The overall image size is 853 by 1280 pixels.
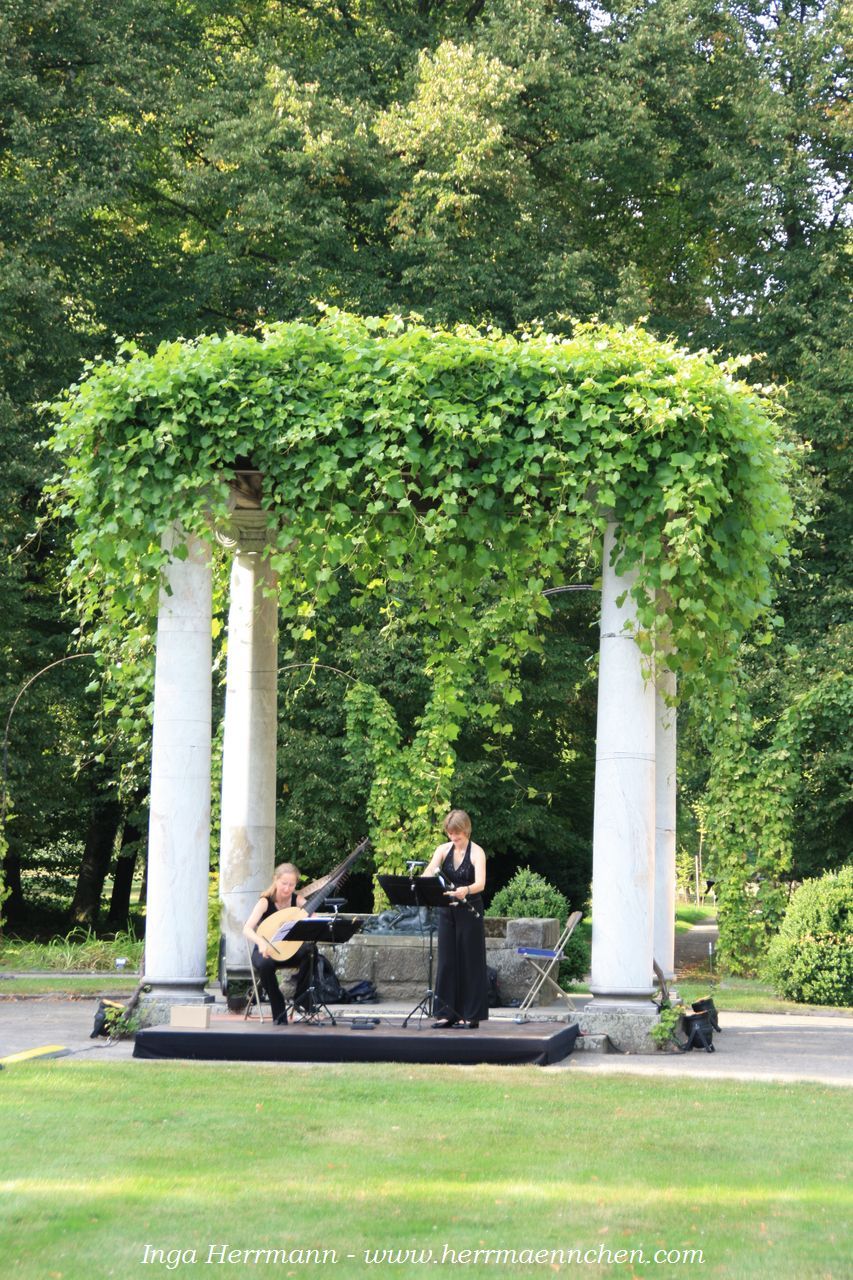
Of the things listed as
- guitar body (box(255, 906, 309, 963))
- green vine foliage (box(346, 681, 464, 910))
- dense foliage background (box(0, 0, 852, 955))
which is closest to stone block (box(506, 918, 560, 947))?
guitar body (box(255, 906, 309, 963))

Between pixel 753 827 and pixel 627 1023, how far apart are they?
1135cm

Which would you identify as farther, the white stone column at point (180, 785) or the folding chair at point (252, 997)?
the folding chair at point (252, 997)

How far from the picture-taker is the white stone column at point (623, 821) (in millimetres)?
12992

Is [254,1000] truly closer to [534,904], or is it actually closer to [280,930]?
[280,930]

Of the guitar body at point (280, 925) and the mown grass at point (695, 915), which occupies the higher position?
the guitar body at point (280, 925)

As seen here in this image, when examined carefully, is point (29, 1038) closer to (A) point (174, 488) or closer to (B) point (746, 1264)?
(A) point (174, 488)

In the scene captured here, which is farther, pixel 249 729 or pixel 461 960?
pixel 249 729

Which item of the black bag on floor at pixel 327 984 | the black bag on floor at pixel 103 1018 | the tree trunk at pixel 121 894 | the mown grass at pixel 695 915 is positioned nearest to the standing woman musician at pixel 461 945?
the black bag on floor at pixel 327 984

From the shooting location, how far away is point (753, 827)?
23922 millimetres

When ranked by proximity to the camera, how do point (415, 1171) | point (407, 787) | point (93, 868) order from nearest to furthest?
point (415, 1171)
point (407, 787)
point (93, 868)

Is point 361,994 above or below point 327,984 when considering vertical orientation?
below

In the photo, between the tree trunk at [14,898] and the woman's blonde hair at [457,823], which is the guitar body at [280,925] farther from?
the tree trunk at [14,898]

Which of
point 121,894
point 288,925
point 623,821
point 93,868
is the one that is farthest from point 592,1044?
point 121,894

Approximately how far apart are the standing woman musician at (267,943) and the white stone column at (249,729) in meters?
1.74
